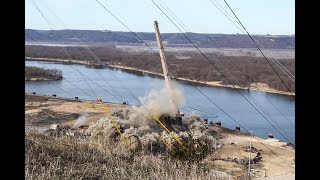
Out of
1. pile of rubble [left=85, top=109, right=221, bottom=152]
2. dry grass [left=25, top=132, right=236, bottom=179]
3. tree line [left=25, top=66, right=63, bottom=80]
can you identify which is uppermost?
tree line [left=25, top=66, right=63, bottom=80]

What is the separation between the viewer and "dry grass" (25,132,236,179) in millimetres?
3125

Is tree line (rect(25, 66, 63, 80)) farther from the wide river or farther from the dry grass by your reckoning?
the dry grass

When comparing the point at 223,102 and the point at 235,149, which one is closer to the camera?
the point at 235,149

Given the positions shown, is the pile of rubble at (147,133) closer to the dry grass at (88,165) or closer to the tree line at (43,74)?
the dry grass at (88,165)

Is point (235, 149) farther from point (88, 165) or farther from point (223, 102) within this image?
point (223, 102)

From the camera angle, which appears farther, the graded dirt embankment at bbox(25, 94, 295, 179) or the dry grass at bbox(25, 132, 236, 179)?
the graded dirt embankment at bbox(25, 94, 295, 179)

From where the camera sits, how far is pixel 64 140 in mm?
4578

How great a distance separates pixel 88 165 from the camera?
3.43 meters

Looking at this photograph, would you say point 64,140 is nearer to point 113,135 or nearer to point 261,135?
point 113,135

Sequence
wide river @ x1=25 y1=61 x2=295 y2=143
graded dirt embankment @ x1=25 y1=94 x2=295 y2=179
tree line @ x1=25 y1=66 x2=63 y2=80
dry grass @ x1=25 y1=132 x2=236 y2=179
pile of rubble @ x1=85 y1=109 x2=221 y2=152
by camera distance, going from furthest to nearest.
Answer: tree line @ x1=25 y1=66 x2=63 y2=80, wide river @ x1=25 y1=61 x2=295 y2=143, graded dirt embankment @ x1=25 y1=94 x2=295 y2=179, pile of rubble @ x1=85 y1=109 x2=221 y2=152, dry grass @ x1=25 y1=132 x2=236 y2=179

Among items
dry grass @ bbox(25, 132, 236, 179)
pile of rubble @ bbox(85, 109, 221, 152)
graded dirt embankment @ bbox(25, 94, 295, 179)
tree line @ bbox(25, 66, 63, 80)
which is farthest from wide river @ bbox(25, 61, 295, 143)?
dry grass @ bbox(25, 132, 236, 179)

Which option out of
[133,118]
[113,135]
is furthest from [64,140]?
[133,118]

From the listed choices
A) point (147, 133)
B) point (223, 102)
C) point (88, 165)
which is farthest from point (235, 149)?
point (223, 102)

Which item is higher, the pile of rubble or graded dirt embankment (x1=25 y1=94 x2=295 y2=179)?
the pile of rubble
